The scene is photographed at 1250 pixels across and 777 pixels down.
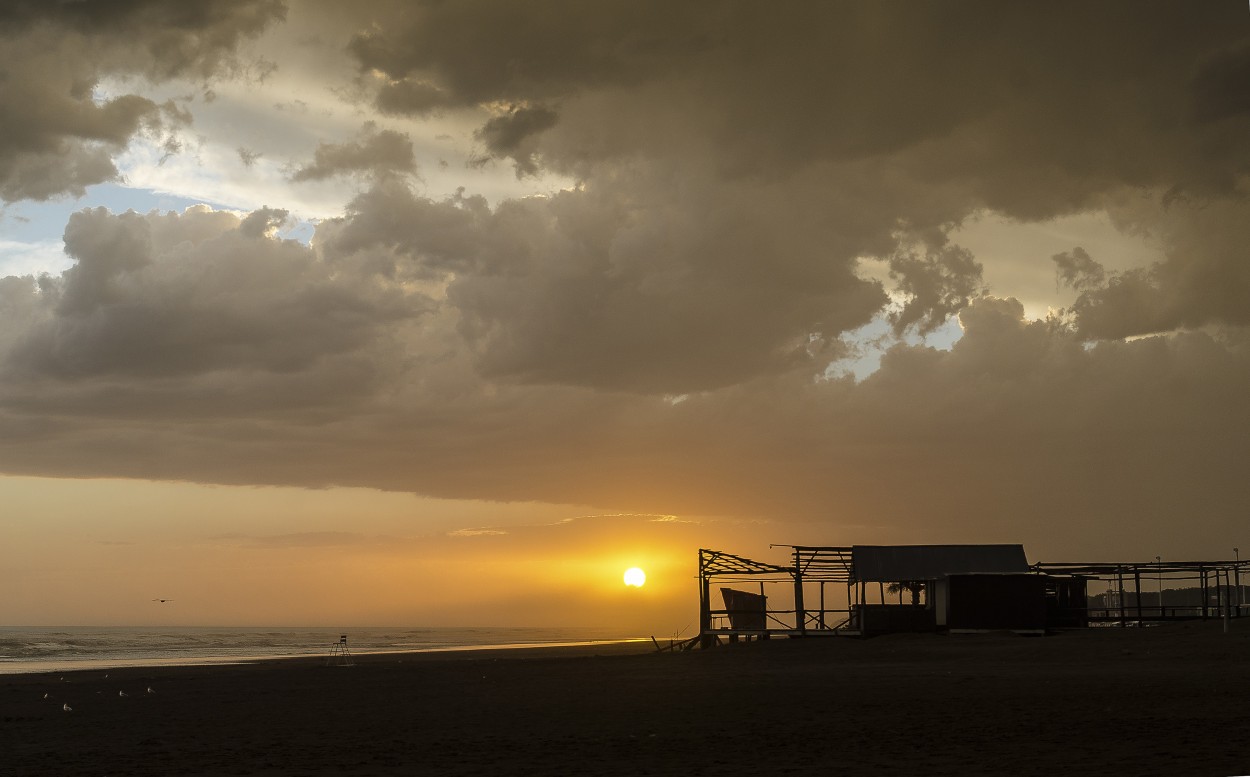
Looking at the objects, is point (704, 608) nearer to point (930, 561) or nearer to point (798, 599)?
point (798, 599)

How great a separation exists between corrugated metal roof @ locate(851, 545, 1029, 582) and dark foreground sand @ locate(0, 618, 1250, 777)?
30.7 ft

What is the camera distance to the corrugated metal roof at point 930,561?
4306 centimetres

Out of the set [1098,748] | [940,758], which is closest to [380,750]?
[940,758]

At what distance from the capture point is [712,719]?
1856 centimetres

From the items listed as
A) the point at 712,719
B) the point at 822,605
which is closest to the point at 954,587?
the point at 822,605

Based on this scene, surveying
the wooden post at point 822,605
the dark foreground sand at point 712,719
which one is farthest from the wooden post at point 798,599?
the dark foreground sand at point 712,719

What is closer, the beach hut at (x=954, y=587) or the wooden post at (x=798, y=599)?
the beach hut at (x=954, y=587)

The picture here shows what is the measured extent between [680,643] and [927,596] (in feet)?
35.6

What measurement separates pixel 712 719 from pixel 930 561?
88.9 ft

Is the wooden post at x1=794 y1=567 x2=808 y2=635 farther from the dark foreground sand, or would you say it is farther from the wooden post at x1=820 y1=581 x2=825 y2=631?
the dark foreground sand

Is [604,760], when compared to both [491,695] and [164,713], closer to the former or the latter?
[491,695]

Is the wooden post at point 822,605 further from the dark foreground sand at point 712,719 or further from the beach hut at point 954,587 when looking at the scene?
the dark foreground sand at point 712,719

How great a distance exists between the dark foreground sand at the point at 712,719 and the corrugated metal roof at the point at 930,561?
9.37 metres

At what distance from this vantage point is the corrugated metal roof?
43.1 metres
